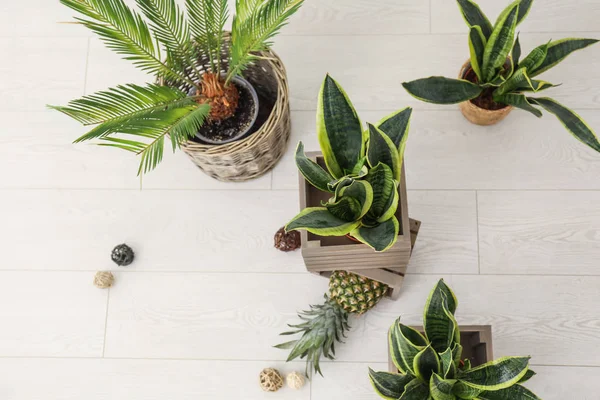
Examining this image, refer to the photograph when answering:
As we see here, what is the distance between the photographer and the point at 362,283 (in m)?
1.69

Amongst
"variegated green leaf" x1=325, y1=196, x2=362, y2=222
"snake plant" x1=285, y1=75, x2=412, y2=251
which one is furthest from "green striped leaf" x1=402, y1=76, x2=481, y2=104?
"variegated green leaf" x1=325, y1=196, x2=362, y2=222

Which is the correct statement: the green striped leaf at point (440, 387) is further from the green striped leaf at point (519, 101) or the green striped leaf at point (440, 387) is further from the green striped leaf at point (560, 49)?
the green striped leaf at point (560, 49)

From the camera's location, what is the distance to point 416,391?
132 centimetres

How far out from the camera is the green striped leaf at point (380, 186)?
1246mm

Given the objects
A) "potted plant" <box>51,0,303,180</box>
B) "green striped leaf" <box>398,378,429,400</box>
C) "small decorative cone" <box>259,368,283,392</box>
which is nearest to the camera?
"green striped leaf" <box>398,378,429,400</box>

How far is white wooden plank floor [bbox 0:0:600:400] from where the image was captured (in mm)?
1859

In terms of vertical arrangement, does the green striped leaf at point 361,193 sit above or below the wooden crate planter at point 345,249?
above

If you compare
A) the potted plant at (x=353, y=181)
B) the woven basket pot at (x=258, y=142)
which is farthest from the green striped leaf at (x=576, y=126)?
the woven basket pot at (x=258, y=142)

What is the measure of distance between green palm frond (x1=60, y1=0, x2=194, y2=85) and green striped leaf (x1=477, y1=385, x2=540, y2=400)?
1115 millimetres

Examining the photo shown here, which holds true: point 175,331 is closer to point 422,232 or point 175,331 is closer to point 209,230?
point 209,230

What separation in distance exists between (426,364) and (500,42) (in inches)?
34.7

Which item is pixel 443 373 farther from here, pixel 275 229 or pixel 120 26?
pixel 120 26

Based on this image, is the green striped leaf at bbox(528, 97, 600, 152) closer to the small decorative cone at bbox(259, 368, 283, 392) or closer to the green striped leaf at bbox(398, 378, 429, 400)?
the green striped leaf at bbox(398, 378, 429, 400)

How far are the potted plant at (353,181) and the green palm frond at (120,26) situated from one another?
0.53 meters
